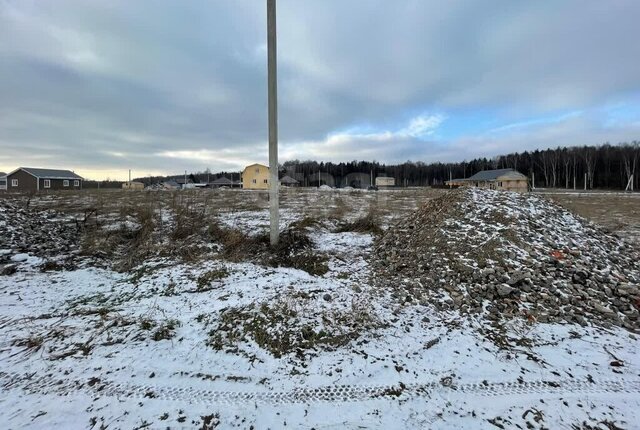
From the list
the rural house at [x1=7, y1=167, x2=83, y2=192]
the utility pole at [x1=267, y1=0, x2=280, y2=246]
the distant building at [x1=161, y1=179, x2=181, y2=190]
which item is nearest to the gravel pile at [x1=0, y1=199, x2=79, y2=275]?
the utility pole at [x1=267, y1=0, x2=280, y2=246]

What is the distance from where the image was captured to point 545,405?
247 cm

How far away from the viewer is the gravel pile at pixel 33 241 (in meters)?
5.87

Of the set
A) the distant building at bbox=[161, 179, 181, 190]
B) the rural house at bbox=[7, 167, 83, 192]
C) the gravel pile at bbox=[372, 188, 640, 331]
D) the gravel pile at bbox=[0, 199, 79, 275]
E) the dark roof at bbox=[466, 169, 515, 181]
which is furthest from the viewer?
the dark roof at bbox=[466, 169, 515, 181]

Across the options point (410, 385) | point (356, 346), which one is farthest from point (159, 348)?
point (410, 385)

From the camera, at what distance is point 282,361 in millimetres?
3021

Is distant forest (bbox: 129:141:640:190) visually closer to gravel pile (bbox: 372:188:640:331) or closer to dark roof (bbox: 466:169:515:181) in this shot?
dark roof (bbox: 466:169:515:181)

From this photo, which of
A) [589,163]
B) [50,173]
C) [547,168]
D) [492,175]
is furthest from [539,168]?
[50,173]

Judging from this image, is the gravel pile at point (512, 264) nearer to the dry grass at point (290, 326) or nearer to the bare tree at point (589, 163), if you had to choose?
the dry grass at point (290, 326)

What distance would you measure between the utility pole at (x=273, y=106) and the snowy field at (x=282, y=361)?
2.19 metres

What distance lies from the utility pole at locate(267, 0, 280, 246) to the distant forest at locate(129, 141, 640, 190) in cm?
7902

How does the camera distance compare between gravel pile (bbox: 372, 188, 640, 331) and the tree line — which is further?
the tree line

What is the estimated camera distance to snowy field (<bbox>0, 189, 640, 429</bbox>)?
2.36 m

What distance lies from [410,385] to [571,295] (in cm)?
332

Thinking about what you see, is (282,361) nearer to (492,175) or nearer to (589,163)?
(492,175)
